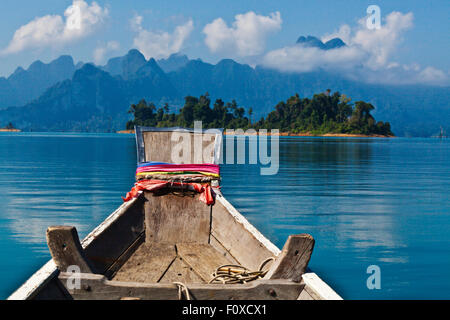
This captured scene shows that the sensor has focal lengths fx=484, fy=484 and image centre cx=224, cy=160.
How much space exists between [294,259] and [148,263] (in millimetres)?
2596

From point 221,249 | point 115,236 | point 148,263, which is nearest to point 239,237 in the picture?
point 221,249

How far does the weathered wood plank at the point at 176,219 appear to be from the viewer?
7379 millimetres

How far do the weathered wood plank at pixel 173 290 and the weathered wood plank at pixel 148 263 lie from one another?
1.53m

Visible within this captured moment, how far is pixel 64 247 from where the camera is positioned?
4.22 m

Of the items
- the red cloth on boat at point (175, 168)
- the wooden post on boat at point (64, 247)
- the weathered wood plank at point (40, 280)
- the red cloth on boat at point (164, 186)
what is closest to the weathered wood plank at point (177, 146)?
the red cloth on boat at point (175, 168)

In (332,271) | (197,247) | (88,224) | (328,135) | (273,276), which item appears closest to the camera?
(273,276)

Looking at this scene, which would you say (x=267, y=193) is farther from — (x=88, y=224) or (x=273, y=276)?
(x=273, y=276)

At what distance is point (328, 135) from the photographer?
149 metres

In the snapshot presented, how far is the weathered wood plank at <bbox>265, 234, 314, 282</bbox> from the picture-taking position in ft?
13.9

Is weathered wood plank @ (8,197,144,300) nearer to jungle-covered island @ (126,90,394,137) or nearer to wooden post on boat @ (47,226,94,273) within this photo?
wooden post on boat @ (47,226,94,273)

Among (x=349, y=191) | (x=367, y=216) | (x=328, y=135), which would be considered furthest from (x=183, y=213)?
(x=328, y=135)

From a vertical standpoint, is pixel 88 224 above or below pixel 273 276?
below

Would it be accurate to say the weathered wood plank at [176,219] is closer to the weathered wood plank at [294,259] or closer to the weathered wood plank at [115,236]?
the weathered wood plank at [115,236]
